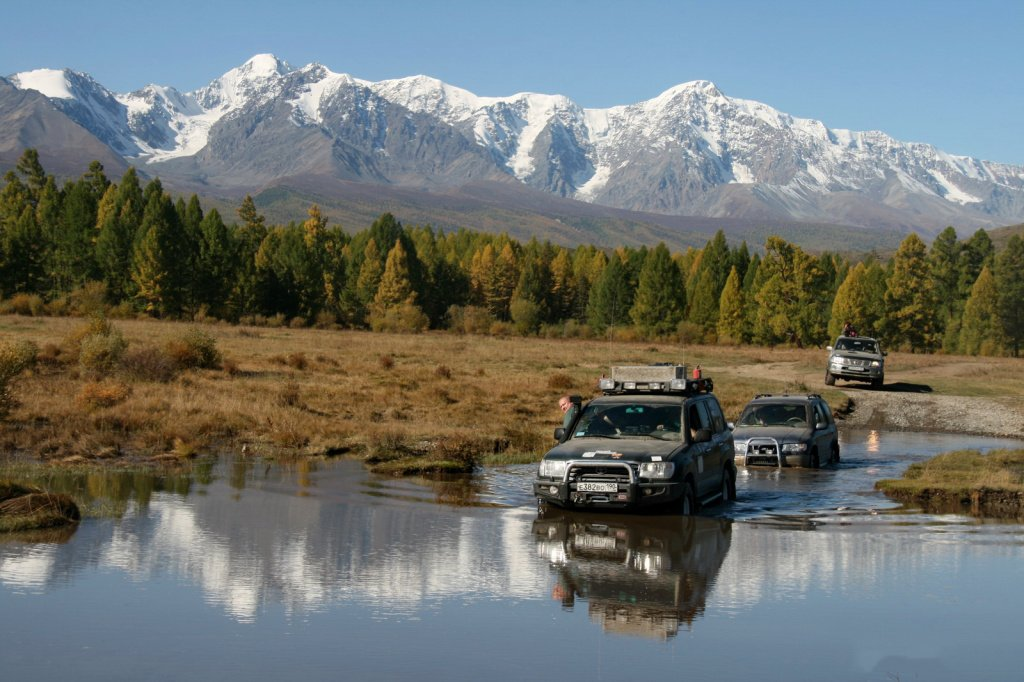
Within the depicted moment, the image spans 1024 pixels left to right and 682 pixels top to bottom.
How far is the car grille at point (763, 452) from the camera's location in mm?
21781

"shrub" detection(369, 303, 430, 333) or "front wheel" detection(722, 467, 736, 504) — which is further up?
"shrub" detection(369, 303, 430, 333)

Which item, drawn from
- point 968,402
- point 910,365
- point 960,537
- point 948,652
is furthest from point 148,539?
point 910,365

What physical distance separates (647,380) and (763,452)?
598cm

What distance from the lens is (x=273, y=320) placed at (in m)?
92.9

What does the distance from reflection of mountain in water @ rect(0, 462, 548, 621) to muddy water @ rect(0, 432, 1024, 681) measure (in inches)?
1.7

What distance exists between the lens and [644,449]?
14.9 m

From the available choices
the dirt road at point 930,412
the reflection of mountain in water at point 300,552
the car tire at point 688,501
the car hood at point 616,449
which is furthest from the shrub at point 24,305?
the car tire at point 688,501

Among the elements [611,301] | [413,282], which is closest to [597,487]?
[413,282]

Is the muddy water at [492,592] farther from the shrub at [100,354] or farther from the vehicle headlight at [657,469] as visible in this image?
the shrub at [100,354]

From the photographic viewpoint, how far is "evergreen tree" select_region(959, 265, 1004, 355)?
96.1 meters

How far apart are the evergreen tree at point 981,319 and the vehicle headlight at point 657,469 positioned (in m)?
88.4

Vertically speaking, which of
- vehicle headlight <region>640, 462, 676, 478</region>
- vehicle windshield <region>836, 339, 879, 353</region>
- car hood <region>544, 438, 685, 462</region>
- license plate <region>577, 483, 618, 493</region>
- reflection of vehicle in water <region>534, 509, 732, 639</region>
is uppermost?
vehicle windshield <region>836, 339, 879, 353</region>

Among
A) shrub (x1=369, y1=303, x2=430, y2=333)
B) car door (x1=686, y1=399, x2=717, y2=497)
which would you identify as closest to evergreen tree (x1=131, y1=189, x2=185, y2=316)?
shrub (x1=369, y1=303, x2=430, y2=333)

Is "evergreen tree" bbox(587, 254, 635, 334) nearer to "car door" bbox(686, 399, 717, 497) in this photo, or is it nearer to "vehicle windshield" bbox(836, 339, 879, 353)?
"vehicle windshield" bbox(836, 339, 879, 353)
